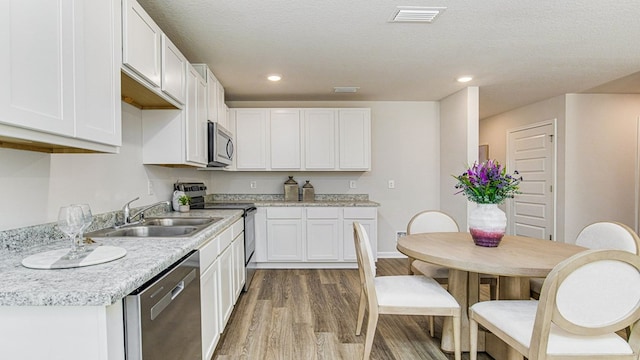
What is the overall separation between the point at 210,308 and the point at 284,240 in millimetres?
1967

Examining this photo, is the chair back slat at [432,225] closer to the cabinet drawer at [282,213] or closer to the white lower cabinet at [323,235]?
the white lower cabinet at [323,235]

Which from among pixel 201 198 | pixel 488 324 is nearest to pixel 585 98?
pixel 488 324

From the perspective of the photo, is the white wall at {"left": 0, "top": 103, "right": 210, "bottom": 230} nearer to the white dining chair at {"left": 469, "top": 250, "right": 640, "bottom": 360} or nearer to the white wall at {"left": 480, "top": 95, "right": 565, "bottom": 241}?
the white dining chair at {"left": 469, "top": 250, "right": 640, "bottom": 360}

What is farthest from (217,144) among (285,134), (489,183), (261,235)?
(489,183)

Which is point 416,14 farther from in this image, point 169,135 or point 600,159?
point 600,159

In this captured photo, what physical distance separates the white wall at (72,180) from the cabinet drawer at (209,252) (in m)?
0.71

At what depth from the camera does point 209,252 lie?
181 centimetres

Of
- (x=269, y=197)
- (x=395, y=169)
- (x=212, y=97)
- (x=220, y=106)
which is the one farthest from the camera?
(x=395, y=169)

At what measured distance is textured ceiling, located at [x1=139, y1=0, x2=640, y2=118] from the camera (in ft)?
6.64

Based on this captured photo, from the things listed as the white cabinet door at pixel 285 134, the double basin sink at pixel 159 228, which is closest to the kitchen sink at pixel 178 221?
the double basin sink at pixel 159 228

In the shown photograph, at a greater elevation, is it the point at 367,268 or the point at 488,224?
the point at 488,224

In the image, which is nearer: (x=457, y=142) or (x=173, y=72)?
(x=173, y=72)

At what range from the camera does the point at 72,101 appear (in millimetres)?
1145

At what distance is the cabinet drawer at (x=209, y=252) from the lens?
66.1 inches
